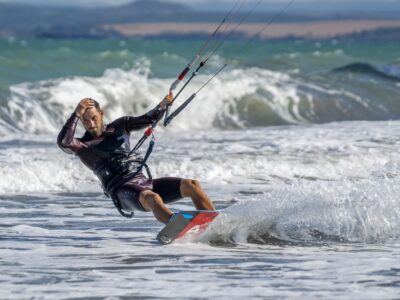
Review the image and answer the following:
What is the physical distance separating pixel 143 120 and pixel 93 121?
0.42m

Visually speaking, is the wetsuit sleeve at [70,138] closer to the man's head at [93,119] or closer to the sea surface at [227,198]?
the man's head at [93,119]

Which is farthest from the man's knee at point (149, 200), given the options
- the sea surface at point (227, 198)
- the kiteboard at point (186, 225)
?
the sea surface at point (227, 198)

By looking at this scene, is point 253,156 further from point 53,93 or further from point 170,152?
point 53,93

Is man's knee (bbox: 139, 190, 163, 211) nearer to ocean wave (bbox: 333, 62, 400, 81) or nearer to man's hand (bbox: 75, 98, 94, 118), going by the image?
man's hand (bbox: 75, 98, 94, 118)

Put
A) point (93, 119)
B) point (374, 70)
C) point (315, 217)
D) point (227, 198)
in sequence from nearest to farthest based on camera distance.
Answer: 1. point (93, 119)
2. point (315, 217)
3. point (227, 198)
4. point (374, 70)

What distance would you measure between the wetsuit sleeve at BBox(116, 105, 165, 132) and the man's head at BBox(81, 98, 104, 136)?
21cm

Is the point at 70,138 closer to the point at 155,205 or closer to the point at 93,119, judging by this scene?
the point at 93,119

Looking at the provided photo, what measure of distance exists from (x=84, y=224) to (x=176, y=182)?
5.00 ft

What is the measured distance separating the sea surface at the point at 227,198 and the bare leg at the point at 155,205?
0.27 meters

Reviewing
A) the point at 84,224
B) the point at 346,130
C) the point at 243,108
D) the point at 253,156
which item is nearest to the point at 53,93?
the point at 243,108

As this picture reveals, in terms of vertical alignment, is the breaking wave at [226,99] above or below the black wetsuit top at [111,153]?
above

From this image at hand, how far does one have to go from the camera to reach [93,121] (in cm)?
993

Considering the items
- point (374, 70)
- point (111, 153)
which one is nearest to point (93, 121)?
point (111, 153)

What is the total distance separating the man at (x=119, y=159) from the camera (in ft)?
32.1
